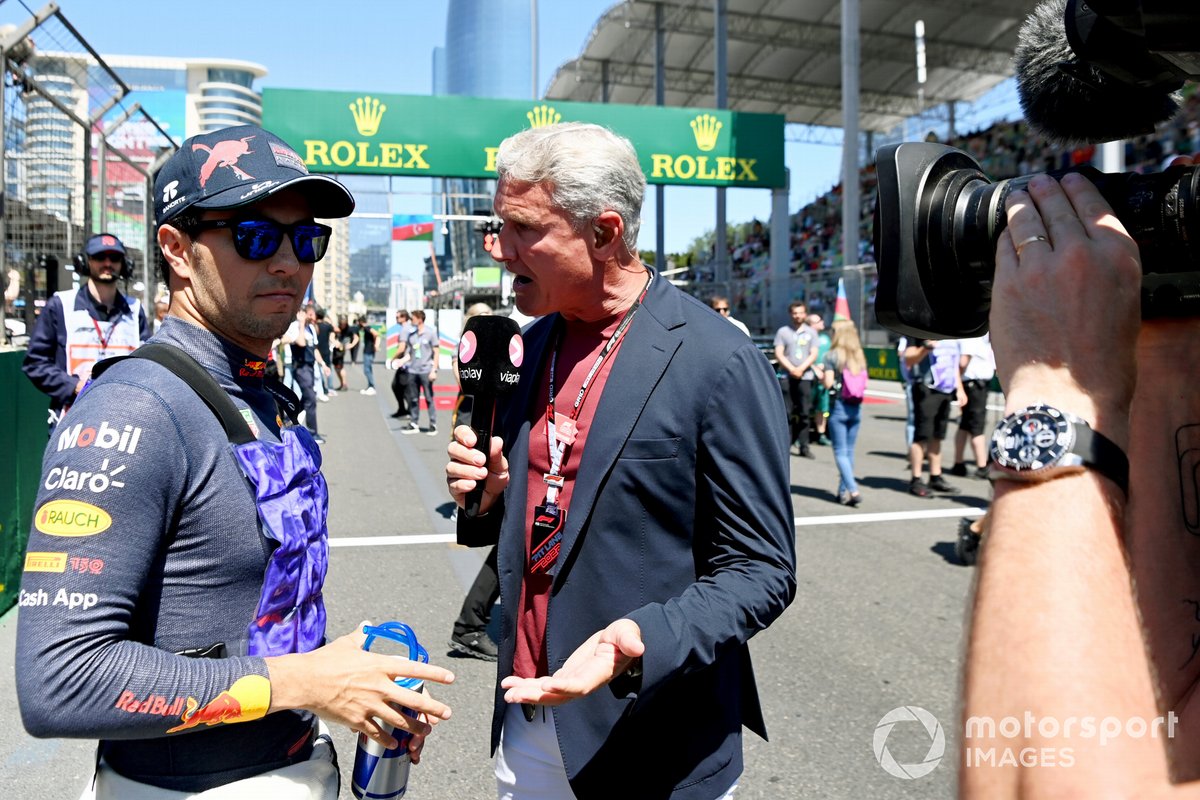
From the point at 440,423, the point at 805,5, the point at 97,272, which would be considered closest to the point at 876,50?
the point at 805,5

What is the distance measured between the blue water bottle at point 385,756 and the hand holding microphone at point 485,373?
447 mm

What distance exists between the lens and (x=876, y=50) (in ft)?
118

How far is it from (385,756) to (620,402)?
0.78 m

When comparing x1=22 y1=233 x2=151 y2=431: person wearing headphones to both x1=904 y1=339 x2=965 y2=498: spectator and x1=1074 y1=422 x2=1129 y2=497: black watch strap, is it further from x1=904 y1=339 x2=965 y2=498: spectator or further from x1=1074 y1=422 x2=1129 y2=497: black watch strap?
x1=904 y1=339 x2=965 y2=498: spectator

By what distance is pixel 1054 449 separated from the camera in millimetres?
896

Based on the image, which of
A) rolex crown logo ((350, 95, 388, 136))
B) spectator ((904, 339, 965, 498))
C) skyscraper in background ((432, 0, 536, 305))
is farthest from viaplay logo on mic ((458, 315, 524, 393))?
skyscraper in background ((432, 0, 536, 305))

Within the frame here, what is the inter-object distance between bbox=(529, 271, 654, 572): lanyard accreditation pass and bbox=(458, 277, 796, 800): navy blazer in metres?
0.05

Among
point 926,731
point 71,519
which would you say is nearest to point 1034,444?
point 71,519

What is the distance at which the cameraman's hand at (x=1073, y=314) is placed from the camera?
3.01 feet

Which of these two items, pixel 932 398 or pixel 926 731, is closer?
pixel 926 731

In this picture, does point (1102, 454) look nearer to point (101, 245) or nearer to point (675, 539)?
point (675, 539)

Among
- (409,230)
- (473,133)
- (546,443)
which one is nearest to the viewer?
(546,443)

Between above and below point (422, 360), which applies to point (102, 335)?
below

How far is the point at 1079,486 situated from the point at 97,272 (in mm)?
6409
